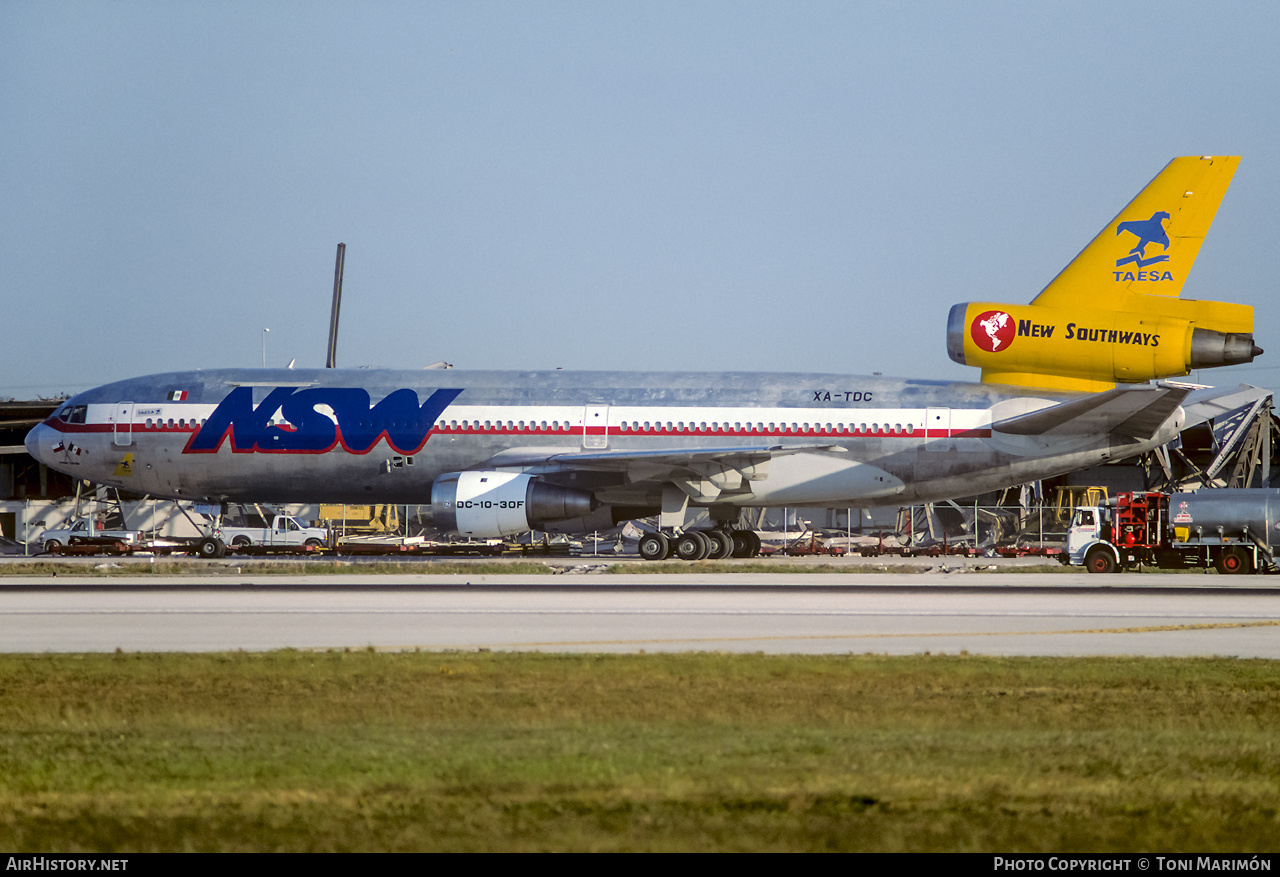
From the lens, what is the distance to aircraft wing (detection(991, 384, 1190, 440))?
30859mm

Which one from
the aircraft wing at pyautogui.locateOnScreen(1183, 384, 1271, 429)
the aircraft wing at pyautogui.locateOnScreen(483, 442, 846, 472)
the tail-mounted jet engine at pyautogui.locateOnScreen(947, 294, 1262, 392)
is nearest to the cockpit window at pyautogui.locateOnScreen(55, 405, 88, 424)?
the aircraft wing at pyautogui.locateOnScreen(483, 442, 846, 472)

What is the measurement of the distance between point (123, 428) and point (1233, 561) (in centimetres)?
2987

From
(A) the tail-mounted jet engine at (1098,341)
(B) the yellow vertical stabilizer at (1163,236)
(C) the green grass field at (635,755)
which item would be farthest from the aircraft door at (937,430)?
(C) the green grass field at (635,755)

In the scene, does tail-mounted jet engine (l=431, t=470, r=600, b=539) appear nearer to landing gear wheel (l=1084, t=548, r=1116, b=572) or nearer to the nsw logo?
landing gear wheel (l=1084, t=548, r=1116, b=572)

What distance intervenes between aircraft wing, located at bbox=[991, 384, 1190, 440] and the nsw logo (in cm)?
331

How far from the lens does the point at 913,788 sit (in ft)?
24.1

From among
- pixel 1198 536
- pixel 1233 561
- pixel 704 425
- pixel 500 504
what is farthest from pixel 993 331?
pixel 500 504

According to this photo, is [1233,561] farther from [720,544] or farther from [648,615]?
[648,615]

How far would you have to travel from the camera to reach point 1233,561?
32.8 metres

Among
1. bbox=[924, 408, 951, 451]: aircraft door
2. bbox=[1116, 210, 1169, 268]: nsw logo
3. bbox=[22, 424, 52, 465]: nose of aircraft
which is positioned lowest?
bbox=[22, 424, 52, 465]: nose of aircraft

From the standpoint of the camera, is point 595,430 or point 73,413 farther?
point 73,413

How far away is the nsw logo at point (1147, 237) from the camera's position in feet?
107
